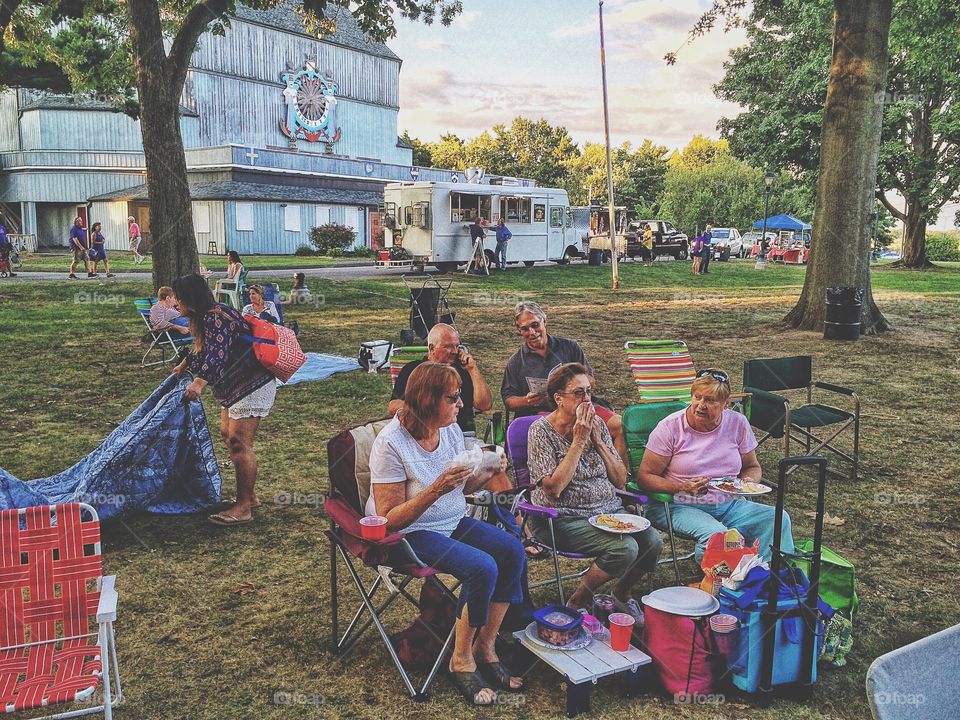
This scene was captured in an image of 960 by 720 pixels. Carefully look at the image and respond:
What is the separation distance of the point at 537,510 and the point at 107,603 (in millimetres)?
1916

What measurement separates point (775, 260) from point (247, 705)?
41.1 meters

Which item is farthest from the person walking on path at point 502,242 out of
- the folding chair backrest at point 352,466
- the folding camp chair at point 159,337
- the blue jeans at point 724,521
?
the folding chair backrest at point 352,466

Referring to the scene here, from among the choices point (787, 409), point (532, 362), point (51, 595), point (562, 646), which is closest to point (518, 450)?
point (532, 362)

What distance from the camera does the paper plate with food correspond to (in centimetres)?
400

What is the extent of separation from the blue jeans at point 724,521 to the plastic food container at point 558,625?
86cm

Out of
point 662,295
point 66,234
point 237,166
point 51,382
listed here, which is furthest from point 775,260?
point 51,382

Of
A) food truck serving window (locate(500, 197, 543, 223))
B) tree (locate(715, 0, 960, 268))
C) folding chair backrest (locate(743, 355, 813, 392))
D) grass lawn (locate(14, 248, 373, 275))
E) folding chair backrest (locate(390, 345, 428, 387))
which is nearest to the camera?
folding chair backrest (locate(390, 345, 428, 387))

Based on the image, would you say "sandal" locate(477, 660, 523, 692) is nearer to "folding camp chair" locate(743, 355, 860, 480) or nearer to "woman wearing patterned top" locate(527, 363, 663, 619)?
"woman wearing patterned top" locate(527, 363, 663, 619)

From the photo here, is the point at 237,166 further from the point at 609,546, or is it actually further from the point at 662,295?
the point at 609,546

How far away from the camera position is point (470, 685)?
3.38m

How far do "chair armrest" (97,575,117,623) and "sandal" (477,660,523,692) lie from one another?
154 centimetres

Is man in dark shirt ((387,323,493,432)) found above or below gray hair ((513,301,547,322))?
below

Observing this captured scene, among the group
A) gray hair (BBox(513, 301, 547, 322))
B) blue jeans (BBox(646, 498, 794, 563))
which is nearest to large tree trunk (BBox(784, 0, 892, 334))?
gray hair (BBox(513, 301, 547, 322))

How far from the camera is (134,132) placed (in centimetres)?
3594
